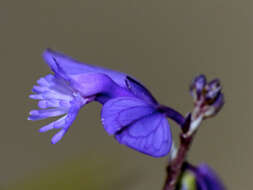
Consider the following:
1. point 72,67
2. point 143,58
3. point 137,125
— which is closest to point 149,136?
point 137,125

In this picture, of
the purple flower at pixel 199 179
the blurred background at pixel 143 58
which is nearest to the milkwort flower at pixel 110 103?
the purple flower at pixel 199 179

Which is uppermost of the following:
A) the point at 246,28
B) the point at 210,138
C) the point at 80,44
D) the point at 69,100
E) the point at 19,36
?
the point at 19,36

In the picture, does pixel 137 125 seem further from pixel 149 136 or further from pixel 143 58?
pixel 143 58

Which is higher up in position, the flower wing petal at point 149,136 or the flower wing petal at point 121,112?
the flower wing petal at point 121,112

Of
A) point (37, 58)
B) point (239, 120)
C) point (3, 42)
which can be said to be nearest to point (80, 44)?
point (37, 58)

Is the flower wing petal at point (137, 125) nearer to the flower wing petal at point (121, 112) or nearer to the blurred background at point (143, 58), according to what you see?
the flower wing petal at point (121, 112)

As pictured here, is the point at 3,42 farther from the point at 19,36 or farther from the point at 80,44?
the point at 80,44

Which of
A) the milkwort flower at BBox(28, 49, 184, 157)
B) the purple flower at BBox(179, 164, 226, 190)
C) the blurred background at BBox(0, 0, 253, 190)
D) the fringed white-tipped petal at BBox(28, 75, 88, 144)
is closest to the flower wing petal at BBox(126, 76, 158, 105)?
the milkwort flower at BBox(28, 49, 184, 157)
